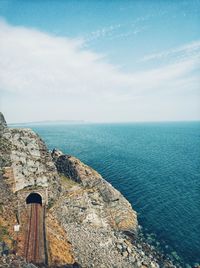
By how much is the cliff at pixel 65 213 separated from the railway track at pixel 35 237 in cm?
57

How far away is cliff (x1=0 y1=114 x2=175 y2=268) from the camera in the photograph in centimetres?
4109

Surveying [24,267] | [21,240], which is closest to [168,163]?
[21,240]

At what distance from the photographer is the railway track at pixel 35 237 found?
1484 inches

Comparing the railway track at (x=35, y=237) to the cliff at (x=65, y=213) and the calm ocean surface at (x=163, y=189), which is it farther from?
the calm ocean surface at (x=163, y=189)

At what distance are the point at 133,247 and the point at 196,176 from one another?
53658 millimetres

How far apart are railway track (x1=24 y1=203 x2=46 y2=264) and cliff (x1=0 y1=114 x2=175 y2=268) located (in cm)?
57

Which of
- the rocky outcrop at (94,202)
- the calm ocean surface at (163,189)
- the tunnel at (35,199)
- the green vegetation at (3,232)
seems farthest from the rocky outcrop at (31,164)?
the calm ocean surface at (163,189)

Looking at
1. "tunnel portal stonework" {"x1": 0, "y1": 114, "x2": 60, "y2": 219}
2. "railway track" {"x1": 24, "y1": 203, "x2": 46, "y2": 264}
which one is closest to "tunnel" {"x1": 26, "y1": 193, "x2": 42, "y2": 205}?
"railway track" {"x1": 24, "y1": 203, "x2": 46, "y2": 264}

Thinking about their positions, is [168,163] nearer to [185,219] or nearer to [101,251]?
[185,219]

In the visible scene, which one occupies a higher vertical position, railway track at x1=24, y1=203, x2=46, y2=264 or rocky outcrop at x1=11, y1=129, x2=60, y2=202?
rocky outcrop at x1=11, y1=129, x2=60, y2=202

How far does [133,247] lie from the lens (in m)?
46.3

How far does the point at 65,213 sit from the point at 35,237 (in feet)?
36.4

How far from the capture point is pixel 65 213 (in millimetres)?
52719

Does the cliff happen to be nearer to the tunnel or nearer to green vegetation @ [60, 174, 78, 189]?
green vegetation @ [60, 174, 78, 189]
